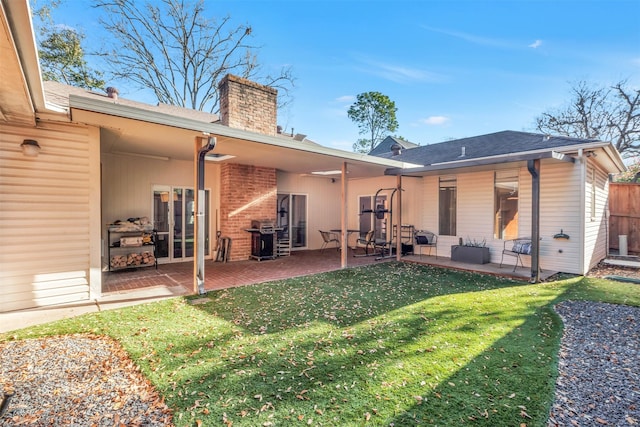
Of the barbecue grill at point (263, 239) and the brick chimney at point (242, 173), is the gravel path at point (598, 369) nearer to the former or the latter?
the barbecue grill at point (263, 239)

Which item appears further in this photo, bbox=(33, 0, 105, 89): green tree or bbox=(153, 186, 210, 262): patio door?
bbox=(33, 0, 105, 89): green tree

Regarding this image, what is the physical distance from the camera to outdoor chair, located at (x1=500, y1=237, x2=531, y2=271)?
7.01 meters

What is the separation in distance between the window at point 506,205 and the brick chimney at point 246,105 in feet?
→ 21.3

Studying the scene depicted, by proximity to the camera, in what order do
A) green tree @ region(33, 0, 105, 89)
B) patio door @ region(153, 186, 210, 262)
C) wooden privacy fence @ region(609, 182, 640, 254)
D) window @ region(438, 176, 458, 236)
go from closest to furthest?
patio door @ region(153, 186, 210, 262)
window @ region(438, 176, 458, 236)
wooden privacy fence @ region(609, 182, 640, 254)
green tree @ region(33, 0, 105, 89)

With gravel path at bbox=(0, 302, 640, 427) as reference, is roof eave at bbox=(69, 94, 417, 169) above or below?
above

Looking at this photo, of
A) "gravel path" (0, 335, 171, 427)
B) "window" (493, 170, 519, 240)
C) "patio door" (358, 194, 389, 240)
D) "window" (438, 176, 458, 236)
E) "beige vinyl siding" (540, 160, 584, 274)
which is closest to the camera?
"gravel path" (0, 335, 171, 427)

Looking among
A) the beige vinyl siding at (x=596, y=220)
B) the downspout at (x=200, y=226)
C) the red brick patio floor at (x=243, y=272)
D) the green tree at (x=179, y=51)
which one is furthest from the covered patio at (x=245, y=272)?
the green tree at (x=179, y=51)

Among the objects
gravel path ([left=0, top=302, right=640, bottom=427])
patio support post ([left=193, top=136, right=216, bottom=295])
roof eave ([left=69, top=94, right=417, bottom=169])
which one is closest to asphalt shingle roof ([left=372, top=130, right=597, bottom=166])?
roof eave ([left=69, top=94, right=417, bottom=169])

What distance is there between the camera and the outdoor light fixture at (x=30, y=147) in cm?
412


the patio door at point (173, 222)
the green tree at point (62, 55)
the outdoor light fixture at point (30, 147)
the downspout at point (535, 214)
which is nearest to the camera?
the outdoor light fixture at point (30, 147)

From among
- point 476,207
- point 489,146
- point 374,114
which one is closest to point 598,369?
point 476,207

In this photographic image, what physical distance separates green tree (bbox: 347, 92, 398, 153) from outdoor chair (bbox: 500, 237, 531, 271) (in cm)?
2279

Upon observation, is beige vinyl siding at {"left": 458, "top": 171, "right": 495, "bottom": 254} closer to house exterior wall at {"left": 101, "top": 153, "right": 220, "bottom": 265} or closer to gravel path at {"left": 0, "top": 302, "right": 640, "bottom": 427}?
gravel path at {"left": 0, "top": 302, "right": 640, "bottom": 427}

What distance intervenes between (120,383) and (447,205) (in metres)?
8.66
